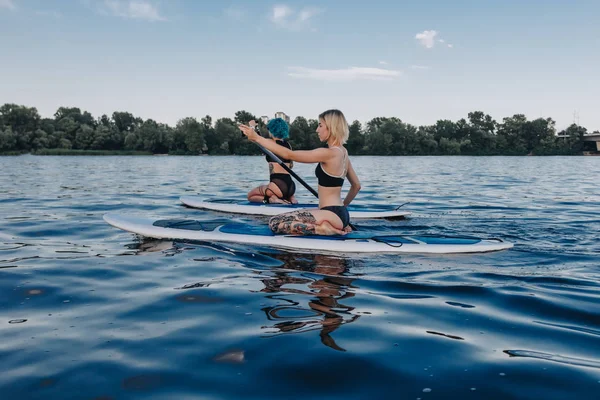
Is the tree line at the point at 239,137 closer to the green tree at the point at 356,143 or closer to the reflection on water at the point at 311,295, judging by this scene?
the green tree at the point at 356,143

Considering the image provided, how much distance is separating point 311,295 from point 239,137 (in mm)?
82475

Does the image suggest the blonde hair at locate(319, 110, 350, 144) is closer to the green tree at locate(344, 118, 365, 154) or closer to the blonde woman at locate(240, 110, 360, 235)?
the blonde woman at locate(240, 110, 360, 235)

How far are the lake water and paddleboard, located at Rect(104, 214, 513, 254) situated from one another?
0.16 metres

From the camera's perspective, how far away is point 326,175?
6570 mm

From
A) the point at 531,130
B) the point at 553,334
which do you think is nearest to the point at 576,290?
the point at 553,334

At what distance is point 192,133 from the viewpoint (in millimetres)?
85125

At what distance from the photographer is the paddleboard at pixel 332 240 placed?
6.56 meters

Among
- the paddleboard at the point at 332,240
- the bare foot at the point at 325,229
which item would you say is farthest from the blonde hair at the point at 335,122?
the paddleboard at the point at 332,240

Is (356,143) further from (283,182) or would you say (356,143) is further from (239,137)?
(283,182)

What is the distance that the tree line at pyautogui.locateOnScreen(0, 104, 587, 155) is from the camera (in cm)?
8156

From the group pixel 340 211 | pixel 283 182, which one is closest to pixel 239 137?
pixel 283 182

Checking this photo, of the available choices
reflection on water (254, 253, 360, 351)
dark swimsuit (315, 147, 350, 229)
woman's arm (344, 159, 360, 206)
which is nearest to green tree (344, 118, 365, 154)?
woman's arm (344, 159, 360, 206)

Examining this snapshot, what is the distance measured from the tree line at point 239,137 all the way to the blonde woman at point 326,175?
Answer: 76057 millimetres

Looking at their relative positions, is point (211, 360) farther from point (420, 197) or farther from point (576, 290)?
point (420, 197)
